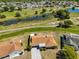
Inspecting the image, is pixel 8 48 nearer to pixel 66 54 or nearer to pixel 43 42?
pixel 43 42

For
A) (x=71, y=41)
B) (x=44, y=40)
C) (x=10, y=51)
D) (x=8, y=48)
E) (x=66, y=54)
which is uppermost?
(x=66, y=54)

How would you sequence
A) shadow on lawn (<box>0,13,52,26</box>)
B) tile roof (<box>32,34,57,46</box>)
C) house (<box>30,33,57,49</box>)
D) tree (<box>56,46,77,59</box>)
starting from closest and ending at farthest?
tree (<box>56,46,77,59</box>) < house (<box>30,33,57,49</box>) < tile roof (<box>32,34,57,46</box>) < shadow on lawn (<box>0,13,52,26</box>)

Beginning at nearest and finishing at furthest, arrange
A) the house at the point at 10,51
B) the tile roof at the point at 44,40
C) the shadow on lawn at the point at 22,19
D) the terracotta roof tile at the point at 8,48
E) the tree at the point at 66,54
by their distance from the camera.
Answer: the tree at the point at 66,54, the house at the point at 10,51, the terracotta roof tile at the point at 8,48, the tile roof at the point at 44,40, the shadow on lawn at the point at 22,19

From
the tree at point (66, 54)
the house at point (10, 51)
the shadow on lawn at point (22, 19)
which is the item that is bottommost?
the shadow on lawn at point (22, 19)

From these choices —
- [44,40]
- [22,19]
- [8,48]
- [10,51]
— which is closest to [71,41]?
[44,40]

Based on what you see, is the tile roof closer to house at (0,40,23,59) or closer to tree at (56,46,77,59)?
house at (0,40,23,59)

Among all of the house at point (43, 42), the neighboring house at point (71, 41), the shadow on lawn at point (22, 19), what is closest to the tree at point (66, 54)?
the neighboring house at point (71, 41)

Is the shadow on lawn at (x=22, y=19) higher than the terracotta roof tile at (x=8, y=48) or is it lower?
lower

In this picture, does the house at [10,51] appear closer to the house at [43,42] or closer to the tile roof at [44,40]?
the house at [43,42]

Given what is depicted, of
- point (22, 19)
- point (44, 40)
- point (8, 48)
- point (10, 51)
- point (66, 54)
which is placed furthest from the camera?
point (22, 19)

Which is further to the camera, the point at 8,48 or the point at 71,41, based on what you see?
the point at 71,41

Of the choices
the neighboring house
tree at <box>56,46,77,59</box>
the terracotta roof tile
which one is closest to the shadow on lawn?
the terracotta roof tile

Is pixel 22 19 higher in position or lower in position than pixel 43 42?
lower
